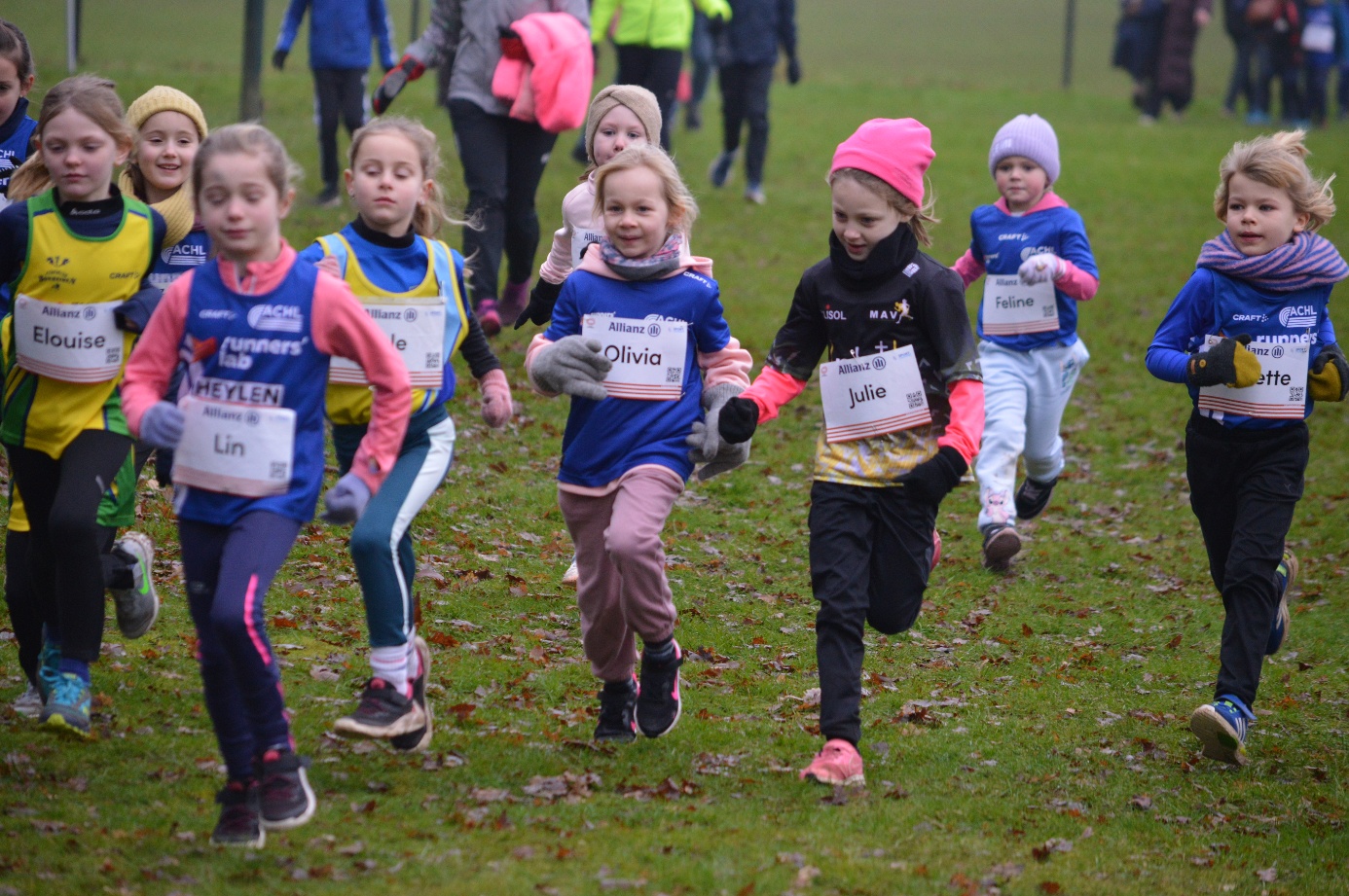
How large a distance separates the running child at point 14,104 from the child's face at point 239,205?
218cm

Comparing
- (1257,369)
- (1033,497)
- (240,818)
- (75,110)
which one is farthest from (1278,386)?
(75,110)

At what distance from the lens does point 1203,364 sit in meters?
5.96

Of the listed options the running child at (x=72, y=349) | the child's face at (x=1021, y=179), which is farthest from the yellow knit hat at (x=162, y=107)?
the child's face at (x=1021, y=179)

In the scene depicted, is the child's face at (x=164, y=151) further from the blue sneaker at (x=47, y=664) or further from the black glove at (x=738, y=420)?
the black glove at (x=738, y=420)

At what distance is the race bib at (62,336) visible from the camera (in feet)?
17.0

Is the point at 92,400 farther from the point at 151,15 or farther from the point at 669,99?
the point at 151,15

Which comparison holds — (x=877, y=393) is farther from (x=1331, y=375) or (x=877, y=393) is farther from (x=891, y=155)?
(x=1331, y=375)

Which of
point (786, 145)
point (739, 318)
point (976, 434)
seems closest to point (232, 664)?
point (976, 434)

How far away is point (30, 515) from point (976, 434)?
3240mm

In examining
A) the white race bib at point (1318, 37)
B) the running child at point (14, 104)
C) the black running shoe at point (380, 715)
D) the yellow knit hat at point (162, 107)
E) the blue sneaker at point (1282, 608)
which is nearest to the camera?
the black running shoe at point (380, 715)

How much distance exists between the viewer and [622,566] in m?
5.27

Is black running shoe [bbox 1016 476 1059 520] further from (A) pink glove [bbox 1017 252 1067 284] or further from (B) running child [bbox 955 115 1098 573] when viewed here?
(A) pink glove [bbox 1017 252 1067 284]

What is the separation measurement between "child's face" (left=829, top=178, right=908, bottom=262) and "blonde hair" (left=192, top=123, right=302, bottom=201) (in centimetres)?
184

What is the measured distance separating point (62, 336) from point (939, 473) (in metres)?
2.94
